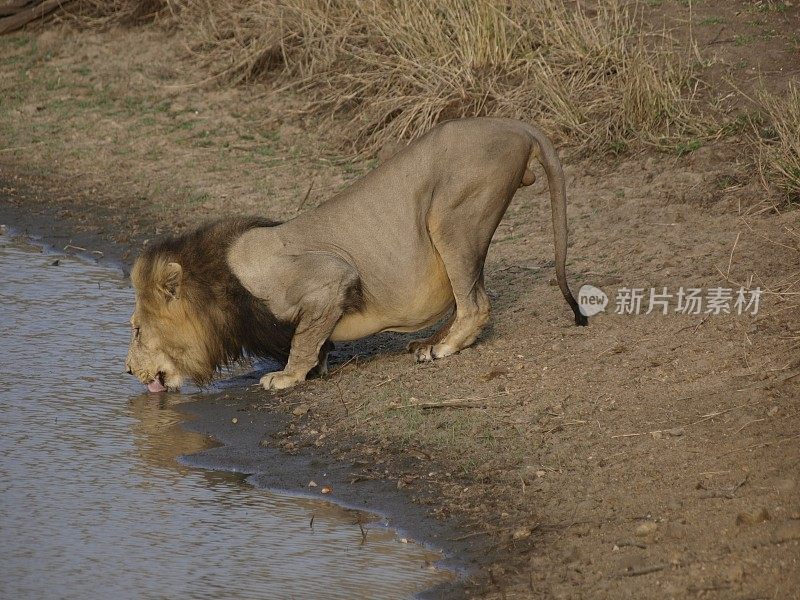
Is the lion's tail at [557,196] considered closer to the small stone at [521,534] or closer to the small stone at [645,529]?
the small stone at [521,534]

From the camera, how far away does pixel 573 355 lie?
21.4 feet

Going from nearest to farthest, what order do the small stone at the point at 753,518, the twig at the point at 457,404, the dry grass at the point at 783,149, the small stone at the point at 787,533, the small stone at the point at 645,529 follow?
the small stone at the point at 787,533
the small stone at the point at 753,518
the small stone at the point at 645,529
the twig at the point at 457,404
the dry grass at the point at 783,149

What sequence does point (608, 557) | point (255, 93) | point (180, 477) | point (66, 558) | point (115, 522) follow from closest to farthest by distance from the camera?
point (608, 557), point (66, 558), point (115, 522), point (180, 477), point (255, 93)

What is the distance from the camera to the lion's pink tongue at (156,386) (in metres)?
6.82

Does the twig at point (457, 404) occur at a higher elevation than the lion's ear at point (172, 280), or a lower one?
lower

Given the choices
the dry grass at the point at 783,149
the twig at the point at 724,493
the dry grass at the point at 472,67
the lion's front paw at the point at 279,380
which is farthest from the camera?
the dry grass at the point at 472,67

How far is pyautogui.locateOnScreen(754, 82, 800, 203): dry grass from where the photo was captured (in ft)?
26.2

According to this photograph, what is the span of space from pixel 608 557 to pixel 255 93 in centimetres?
798

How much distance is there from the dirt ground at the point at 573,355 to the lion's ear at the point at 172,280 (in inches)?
31.2

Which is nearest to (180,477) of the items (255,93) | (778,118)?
(778,118)

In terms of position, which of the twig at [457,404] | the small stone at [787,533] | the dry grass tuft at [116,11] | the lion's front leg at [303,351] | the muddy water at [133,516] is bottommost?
the twig at [457,404]

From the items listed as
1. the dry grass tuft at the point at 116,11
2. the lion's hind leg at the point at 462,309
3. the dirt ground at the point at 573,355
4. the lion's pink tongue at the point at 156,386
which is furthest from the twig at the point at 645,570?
the dry grass tuft at the point at 116,11

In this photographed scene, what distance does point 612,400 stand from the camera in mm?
5879

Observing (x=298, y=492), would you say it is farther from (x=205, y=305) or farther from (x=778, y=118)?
(x=778, y=118)
